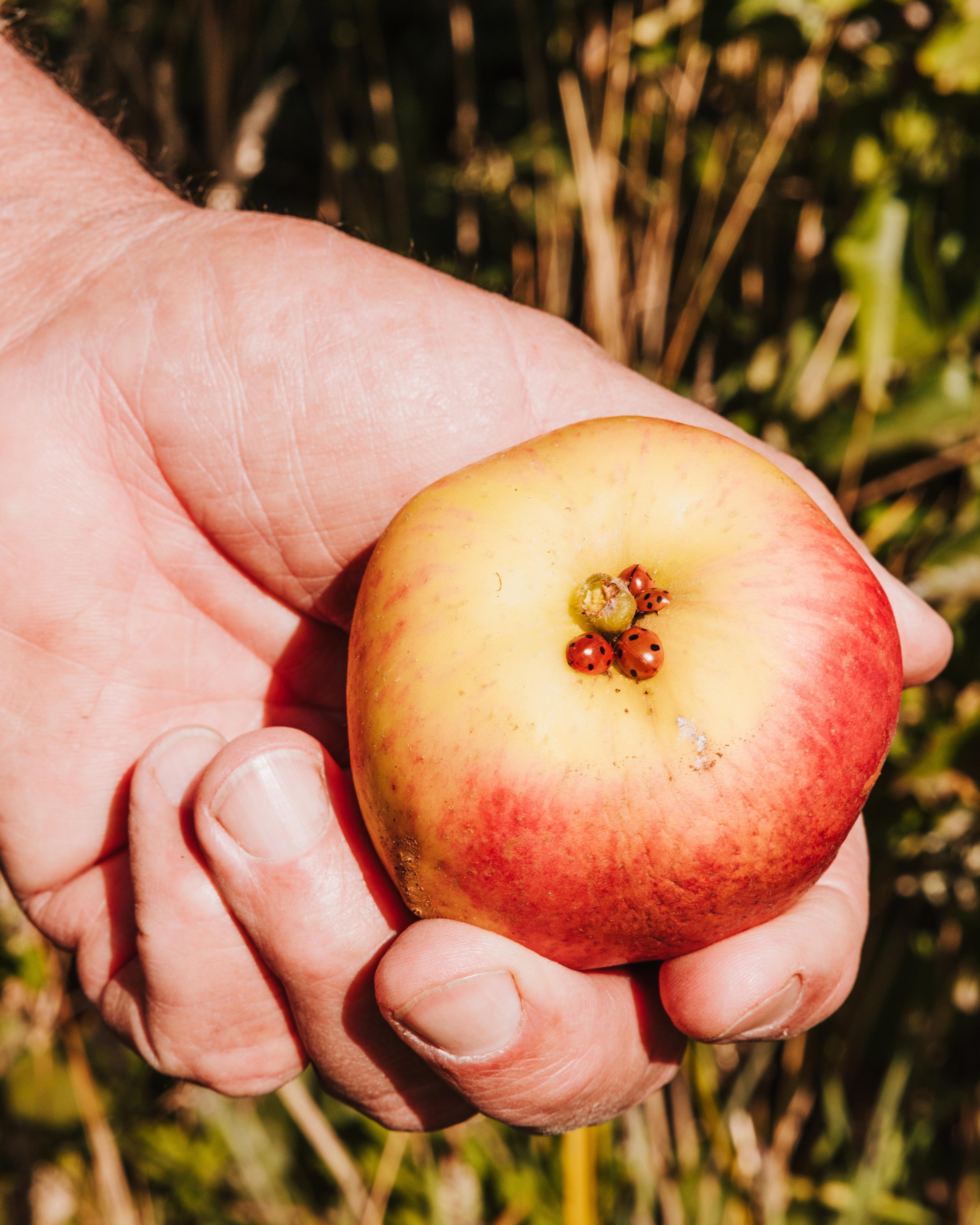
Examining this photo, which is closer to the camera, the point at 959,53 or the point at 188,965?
the point at 188,965

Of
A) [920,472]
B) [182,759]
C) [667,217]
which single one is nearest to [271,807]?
[182,759]

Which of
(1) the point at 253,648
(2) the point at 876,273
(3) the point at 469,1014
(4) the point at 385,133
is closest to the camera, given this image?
(3) the point at 469,1014

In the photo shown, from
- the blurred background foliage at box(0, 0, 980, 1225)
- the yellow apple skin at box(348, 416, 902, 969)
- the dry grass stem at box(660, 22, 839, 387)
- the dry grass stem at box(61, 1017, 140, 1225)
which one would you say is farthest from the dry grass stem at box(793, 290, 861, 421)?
the dry grass stem at box(61, 1017, 140, 1225)

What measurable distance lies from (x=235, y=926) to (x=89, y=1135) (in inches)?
59.7

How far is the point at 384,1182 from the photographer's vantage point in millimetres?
2287

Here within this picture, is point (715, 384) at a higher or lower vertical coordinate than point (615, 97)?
lower

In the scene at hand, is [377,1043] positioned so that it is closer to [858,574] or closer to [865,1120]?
[858,574]

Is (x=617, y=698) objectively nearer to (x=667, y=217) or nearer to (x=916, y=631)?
(x=916, y=631)

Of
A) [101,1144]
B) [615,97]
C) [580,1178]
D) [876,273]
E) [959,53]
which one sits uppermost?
[959,53]

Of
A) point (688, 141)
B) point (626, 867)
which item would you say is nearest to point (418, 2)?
point (688, 141)

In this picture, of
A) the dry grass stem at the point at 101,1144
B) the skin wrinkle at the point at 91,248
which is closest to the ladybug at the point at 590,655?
the skin wrinkle at the point at 91,248

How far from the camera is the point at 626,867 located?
3.62 ft

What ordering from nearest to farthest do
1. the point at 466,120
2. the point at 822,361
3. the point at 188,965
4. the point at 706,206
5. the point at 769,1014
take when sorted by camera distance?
the point at 769,1014 → the point at 188,965 → the point at 822,361 → the point at 706,206 → the point at 466,120

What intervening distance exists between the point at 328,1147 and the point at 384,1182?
16 cm
